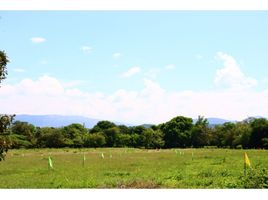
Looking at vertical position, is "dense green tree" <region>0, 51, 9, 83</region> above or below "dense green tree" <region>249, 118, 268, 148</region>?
above

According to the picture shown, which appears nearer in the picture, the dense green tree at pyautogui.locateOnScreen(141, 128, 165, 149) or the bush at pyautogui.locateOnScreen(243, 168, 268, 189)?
the bush at pyautogui.locateOnScreen(243, 168, 268, 189)

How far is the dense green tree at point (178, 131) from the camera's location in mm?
17219

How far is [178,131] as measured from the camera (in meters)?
17.7

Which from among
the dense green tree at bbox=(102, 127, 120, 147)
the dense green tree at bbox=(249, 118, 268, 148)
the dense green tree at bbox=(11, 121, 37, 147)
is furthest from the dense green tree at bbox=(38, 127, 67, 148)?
the dense green tree at bbox=(249, 118, 268, 148)

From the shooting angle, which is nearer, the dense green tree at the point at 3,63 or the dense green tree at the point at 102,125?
the dense green tree at the point at 3,63

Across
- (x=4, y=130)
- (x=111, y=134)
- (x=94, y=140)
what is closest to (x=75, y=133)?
(x=94, y=140)

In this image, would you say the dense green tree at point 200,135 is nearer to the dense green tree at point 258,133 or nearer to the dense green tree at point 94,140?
the dense green tree at point 258,133

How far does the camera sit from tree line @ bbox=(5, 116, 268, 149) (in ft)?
54.4

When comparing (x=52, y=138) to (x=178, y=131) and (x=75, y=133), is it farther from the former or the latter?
(x=178, y=131)

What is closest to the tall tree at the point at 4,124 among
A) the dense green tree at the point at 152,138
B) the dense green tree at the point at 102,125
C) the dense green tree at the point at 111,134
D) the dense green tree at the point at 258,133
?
the dense green tree at the point at 102,125

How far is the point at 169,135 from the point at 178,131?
108cm

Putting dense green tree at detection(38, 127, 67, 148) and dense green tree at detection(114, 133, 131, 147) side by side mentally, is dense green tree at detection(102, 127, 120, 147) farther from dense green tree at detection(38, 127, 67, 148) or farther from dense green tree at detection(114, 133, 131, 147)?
dense green tree at detection(38, 127, 67, 148)

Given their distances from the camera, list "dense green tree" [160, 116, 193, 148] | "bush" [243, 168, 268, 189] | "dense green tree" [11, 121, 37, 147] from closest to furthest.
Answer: "bush" [243, 168, 268, 189], "dense green tree" [11, 121, 37, 147], "dense green tree" [160, 116, 193, 148]
